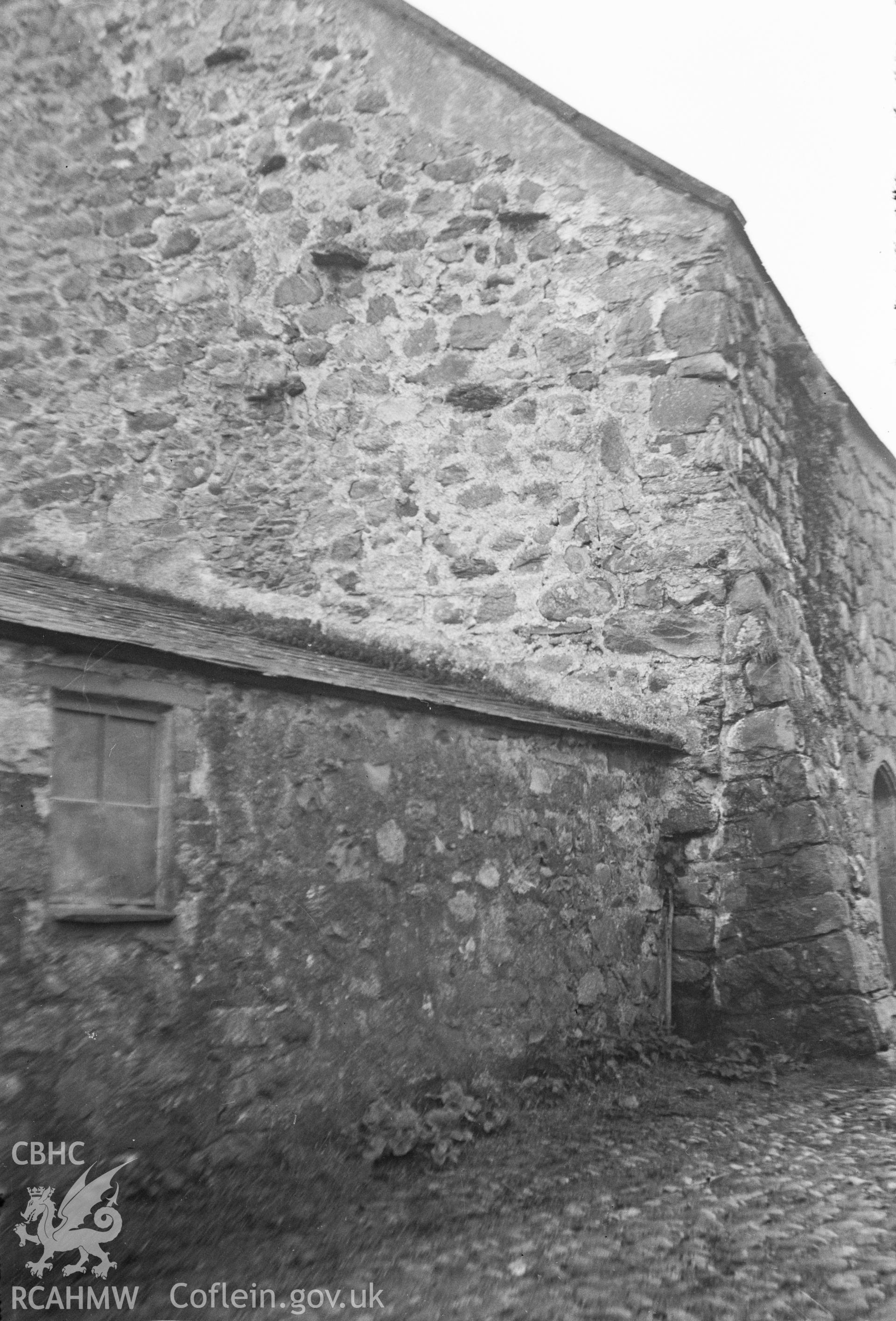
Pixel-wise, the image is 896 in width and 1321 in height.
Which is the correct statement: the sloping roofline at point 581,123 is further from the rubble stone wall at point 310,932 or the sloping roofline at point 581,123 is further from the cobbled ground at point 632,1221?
the cobbled ground at point 632,1221

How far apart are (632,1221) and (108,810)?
6.84ft

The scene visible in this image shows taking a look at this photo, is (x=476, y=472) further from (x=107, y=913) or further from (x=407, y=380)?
(x=107, y=913)

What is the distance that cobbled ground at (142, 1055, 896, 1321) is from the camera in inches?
139

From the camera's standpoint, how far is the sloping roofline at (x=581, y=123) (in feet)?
23.0

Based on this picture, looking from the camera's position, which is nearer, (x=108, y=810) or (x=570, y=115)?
(x=108, y=810)

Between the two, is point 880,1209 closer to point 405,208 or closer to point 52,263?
point 405,208

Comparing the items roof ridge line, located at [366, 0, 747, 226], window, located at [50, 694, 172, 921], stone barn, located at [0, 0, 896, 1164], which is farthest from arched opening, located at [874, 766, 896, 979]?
window, located at [50, 694, 172, 921]

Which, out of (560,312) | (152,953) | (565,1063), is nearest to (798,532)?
(560,312)

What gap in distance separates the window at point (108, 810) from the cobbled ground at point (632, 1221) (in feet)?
3.63

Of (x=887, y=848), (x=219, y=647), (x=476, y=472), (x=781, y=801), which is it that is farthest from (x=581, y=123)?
(x=887, y=848)

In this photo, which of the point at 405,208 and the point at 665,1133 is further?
the point at 405,208

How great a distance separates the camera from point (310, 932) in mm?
4508

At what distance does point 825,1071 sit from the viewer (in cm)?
600

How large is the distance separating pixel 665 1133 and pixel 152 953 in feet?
7.43
